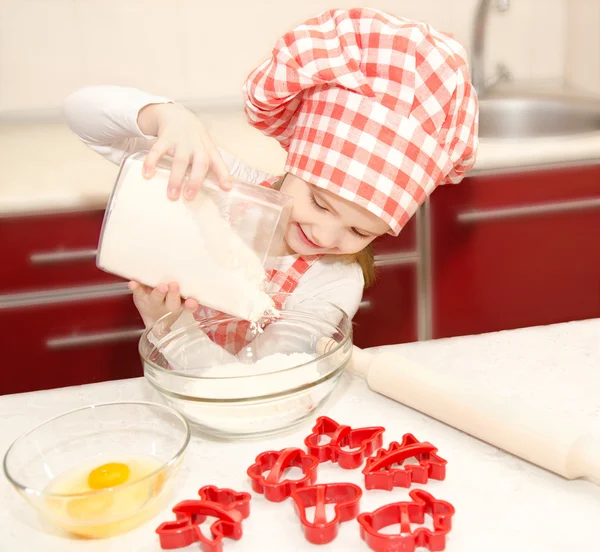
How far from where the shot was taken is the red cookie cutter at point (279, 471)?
0.71m

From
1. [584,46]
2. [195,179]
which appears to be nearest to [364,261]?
[195,179]

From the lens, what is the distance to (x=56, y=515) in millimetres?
648

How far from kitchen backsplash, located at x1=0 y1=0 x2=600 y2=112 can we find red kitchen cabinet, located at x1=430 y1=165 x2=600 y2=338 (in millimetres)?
649

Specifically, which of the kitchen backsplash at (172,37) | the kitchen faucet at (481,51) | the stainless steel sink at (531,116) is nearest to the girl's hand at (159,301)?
the kitchen backsplash at (172,37)

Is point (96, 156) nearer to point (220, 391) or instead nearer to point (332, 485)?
point (220, 391)

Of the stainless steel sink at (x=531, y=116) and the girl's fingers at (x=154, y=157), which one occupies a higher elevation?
the girl's fingers at (x=154, y=157)

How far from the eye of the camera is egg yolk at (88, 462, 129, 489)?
0.70m

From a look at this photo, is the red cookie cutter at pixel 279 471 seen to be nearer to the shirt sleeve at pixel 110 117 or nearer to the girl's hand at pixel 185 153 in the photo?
the girl's hand at pixel 185 153

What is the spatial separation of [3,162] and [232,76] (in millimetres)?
717

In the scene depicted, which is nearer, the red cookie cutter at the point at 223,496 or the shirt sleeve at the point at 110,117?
the red cookie cutter at the point at 223,496

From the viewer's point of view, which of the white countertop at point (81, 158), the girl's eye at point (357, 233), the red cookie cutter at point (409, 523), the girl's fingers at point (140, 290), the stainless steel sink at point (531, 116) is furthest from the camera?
the stainless steel sink at point (531, 116)

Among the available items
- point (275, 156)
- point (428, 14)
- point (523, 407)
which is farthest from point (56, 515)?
point (428, 14)

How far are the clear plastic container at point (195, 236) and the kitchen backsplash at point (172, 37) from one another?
1360 millimetres

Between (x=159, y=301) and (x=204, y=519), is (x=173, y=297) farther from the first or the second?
(x=204, y=519)
